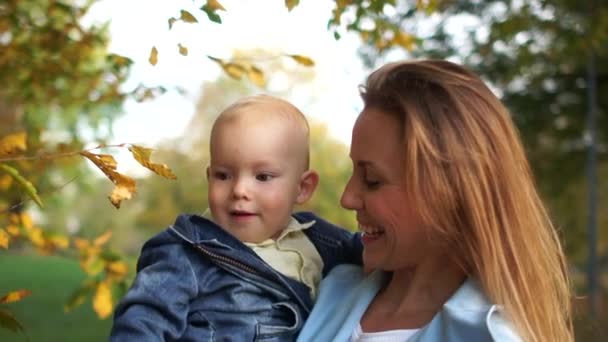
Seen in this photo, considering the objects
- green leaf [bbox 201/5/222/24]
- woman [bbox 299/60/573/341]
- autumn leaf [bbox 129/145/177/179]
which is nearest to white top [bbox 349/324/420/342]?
woman [bbox 299/60/573/341]

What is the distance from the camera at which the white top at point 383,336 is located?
6.11 feet

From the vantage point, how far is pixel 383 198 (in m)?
1.86

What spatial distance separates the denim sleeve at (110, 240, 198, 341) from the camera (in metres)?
1.85

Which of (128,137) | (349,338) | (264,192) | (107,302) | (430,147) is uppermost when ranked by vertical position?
(430,147)

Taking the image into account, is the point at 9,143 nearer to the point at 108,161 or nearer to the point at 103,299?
the point at 108,161

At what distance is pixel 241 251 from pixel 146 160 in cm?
30

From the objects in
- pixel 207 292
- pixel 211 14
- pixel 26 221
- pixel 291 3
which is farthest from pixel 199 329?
pixel 26 221

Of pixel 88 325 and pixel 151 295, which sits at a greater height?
pixel 151 295

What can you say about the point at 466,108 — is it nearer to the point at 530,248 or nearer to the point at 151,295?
the point at 530,248

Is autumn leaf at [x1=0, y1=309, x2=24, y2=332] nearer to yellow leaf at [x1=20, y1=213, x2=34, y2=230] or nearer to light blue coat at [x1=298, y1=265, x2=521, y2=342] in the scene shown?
light blue coat at [x1=298, y1=265, x2=521, y2=342]

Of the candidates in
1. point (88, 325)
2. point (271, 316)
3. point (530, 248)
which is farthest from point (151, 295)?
point (88, 325)

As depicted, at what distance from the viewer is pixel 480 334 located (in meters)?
1.70

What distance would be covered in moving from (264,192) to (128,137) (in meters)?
14.0

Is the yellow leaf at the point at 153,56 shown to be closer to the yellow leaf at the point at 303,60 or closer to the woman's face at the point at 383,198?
the yellow leaf at the point at 303,60
